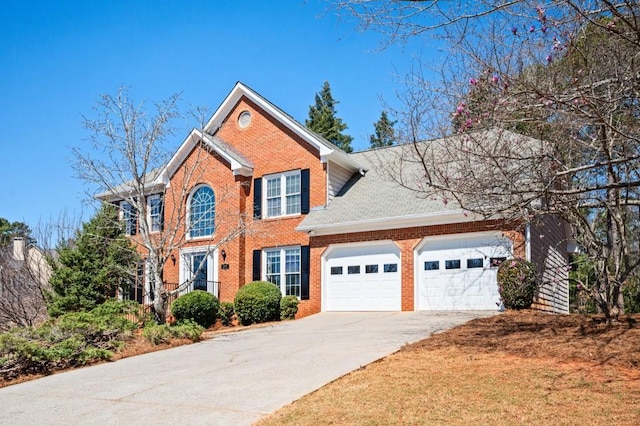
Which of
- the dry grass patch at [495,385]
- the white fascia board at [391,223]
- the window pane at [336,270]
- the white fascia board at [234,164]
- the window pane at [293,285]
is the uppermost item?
the white fascia board at [234,164]

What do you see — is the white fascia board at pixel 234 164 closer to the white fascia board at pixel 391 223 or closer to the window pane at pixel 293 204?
the window pane at pixel 293 204

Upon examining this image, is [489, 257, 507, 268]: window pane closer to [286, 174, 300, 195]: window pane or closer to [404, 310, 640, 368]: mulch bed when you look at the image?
[404, 310, 640, 368]: mulch bed

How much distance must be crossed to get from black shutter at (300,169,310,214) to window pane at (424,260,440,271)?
4912 mm

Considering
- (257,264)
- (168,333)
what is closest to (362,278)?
(257,264)

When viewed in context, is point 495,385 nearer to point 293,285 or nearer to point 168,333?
point 168,333

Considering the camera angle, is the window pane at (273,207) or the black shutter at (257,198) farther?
the black shutter at (257,198)

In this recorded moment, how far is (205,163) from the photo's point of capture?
23375 millimetres

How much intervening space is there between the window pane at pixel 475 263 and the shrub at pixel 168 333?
7.69 meters

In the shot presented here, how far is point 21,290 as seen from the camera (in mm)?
20500

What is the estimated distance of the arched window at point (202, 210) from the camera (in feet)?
76.0

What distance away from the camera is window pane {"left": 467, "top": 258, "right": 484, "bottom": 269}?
1705 cm

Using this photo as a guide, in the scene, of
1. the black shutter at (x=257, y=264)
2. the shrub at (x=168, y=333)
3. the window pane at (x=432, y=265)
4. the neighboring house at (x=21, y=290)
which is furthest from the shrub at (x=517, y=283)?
the neighboring house at (x=21, y=290)

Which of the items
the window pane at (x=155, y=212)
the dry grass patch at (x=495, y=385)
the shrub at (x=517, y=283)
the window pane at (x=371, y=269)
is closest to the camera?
the dry grass patch at (x=495, y=385)

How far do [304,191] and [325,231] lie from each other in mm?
1972
